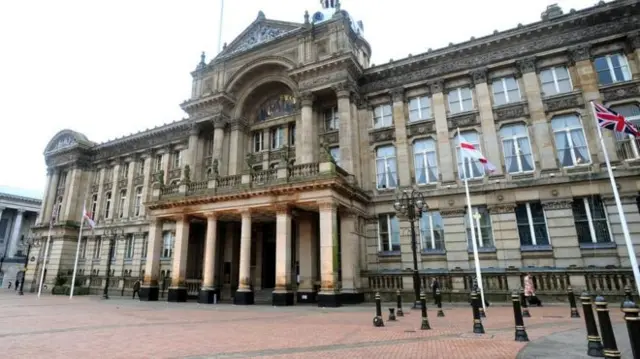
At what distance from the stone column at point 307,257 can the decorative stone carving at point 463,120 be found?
11163 mm

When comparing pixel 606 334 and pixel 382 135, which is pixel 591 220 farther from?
pixel 606 334

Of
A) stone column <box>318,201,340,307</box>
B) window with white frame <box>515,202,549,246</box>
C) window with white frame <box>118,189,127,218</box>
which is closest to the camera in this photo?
stone column <box>318,201,340,307</box>

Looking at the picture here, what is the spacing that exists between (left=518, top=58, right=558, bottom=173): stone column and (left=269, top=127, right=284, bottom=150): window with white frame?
57.0ft

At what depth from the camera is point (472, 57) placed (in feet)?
75.6

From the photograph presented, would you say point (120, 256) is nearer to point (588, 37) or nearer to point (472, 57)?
point (472, 57)

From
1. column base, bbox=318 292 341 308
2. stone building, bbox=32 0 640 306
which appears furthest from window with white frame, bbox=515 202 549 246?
column base, bbox=318 292 341 308

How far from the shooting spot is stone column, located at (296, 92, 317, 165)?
24562mm

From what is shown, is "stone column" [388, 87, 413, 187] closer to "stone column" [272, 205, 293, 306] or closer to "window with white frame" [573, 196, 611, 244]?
"stone column" [272, 205, 293, 306]

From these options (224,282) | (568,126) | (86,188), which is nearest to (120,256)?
(86,188)

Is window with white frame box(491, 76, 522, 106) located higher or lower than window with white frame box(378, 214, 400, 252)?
higher

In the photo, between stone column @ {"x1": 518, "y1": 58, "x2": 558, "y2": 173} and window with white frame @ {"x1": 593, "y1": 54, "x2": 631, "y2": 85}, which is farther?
stone column @ {"x1": 518, "y1": 58, "x2": 558, "y2": 173}

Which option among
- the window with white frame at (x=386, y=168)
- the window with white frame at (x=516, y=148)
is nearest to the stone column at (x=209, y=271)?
the window with white frame at (x=386, y=168)

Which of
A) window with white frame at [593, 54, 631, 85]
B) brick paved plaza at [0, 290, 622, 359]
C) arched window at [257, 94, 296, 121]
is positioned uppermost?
arched window at [257, 94, 296, 121]

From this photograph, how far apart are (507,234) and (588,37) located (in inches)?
492
